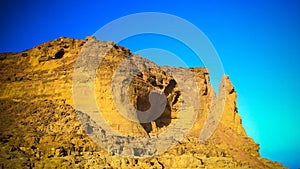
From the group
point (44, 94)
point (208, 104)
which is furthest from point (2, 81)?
point (208, 104)

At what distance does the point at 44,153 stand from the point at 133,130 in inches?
501

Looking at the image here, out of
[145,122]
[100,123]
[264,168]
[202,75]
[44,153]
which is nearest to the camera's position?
[44,153]

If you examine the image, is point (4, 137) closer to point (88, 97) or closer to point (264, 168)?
point (88, 97)

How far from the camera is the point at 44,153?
81.6ft

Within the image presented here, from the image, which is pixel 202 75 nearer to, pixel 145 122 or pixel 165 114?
pixel 165 114

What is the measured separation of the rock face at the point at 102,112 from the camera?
26.0 meters

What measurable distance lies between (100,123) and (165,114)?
20.9 m

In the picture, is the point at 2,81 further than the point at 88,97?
Yes

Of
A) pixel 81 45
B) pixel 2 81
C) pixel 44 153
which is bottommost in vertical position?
pixel 44 153

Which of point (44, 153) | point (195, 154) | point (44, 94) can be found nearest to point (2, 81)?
point (44, 94)

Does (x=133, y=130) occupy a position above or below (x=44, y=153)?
above

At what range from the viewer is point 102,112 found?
3572 centimetres

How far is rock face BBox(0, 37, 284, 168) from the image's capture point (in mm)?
25984

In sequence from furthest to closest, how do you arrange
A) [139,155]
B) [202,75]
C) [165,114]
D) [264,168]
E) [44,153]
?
[202,75] < [165,114] < [264,168] < [139,155] < [44,153]
